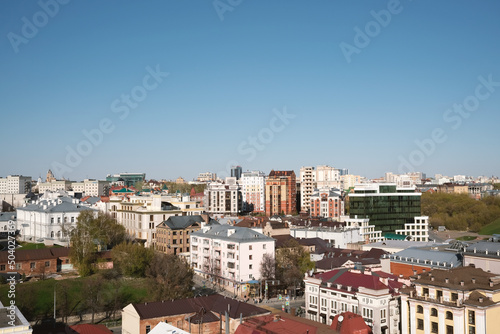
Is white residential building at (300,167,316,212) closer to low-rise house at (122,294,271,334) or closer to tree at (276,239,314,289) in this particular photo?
tree at (276,239,314,289)

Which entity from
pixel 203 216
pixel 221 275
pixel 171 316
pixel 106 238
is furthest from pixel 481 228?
pixel 171 316

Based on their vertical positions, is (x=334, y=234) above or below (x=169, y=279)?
above

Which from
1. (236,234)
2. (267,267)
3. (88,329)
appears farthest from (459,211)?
(88,329)

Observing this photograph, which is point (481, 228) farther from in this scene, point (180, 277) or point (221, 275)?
point (180, 277)

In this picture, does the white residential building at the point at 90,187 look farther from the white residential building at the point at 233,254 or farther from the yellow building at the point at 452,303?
the yellow building at the point at 452,303

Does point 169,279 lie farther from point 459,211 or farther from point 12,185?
point 12,185

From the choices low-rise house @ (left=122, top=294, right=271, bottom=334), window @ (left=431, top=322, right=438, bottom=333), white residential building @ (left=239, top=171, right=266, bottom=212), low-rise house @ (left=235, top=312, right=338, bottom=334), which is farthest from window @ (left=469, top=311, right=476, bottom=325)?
white residential building @ (left=239, top=171, right=266, bottom=212)
